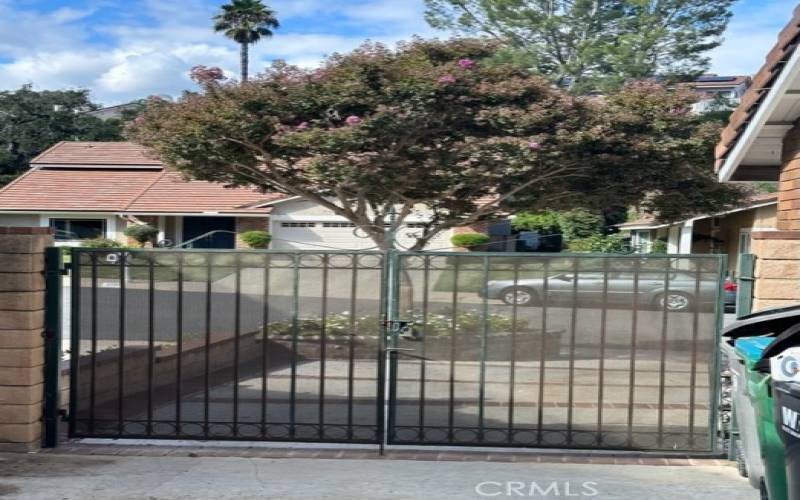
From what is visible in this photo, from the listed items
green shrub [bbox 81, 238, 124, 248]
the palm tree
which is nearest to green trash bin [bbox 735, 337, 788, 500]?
green shrub [bbox 81, 238, 124, 248]

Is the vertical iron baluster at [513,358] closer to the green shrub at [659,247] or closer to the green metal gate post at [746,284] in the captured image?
the green metal gate post at [746,284]

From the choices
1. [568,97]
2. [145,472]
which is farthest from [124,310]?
[568,97]

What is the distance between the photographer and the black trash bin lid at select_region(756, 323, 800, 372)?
12.8 ft

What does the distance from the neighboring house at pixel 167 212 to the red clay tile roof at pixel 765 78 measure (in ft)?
65.8

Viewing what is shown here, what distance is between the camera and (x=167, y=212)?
29.6 m

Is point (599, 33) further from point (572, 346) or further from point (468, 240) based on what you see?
point (572, 346)

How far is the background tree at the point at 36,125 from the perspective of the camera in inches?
1922

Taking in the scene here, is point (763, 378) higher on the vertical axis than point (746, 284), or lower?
lower

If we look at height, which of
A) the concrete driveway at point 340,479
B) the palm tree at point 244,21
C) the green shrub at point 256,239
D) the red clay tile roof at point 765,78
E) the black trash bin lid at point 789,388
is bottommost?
the concrete driveway at point 340,479

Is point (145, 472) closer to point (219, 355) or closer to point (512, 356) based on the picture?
point (219, 355)

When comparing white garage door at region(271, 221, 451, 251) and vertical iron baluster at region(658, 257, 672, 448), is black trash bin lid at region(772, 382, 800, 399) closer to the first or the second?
vertical iron baluster at region(658, 257, 672, 448)

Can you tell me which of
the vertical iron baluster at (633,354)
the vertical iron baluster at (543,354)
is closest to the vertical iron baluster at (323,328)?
the vertical iron baluster at (543,354)

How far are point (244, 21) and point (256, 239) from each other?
1982cm
